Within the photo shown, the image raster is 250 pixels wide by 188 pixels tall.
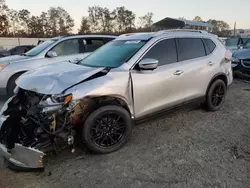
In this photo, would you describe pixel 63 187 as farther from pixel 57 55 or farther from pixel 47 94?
pixel 57 55

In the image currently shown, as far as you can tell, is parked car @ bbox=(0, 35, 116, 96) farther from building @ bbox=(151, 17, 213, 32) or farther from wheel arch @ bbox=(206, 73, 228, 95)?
building @ bbox=(151, 17, 213, 32)

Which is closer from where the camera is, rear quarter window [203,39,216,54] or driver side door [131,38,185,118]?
driver side door [131,38,185,118]

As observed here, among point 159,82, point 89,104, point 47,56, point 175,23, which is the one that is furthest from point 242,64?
point 175,23

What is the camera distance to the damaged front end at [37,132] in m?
2.70

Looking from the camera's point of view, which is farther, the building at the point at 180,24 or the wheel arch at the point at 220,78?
the building at the point at 180,24

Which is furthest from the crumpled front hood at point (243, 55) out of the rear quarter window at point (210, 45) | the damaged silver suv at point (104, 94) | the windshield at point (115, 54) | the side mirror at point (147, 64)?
the side mirror at point (147, 64)

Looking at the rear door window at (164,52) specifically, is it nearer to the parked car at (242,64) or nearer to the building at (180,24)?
the parked car at (242,64)

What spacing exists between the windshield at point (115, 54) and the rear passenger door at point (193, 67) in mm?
929

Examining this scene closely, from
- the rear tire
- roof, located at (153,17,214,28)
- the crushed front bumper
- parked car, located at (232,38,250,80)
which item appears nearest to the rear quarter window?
the rear tire

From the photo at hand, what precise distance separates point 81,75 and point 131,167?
1.46 m

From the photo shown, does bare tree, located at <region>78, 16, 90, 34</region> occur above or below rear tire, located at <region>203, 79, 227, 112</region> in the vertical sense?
above

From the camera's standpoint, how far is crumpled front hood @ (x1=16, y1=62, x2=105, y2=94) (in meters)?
3.01

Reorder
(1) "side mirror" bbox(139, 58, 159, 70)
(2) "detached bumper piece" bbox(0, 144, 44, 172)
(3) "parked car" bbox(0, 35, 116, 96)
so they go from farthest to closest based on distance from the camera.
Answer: (3) "parked car" bbox(0, 35, 116, 96), (1) "side mirror" bbox(139, 58, 159, 70), (2) "detached bumper piece" bbox(0, 144, 44, 172)

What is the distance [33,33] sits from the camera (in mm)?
52000
